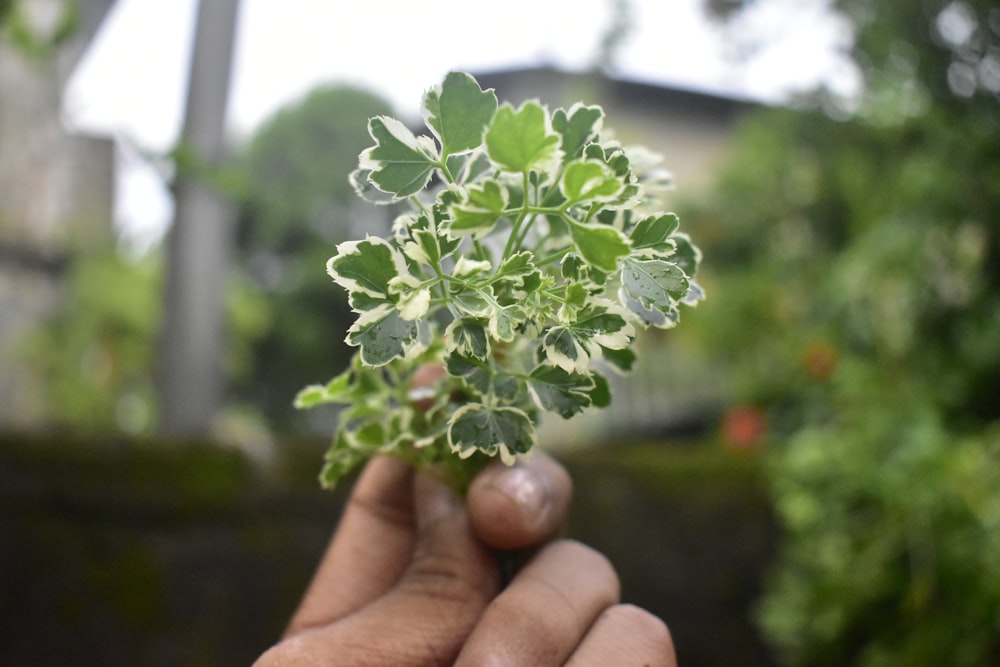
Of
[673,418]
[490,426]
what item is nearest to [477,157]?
[490,426]

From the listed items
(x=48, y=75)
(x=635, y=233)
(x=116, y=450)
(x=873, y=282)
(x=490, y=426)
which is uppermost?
(x=48, y=75)

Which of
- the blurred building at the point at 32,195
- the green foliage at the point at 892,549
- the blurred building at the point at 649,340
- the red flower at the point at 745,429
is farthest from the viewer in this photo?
the blurred building at the point at 649,340

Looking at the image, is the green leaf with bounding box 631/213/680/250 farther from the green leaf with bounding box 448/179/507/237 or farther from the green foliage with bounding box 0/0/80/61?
the green foliage with bounding box 0/0/80/61

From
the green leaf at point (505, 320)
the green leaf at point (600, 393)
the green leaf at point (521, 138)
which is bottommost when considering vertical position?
the green leaf at point (600, 393)

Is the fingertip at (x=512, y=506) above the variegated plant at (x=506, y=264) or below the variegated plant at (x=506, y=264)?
below

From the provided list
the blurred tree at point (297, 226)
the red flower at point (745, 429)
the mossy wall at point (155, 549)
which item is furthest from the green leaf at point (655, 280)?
the blurred tree at point (297, 226)

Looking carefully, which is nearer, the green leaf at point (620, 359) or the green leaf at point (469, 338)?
the green leaf at point (469, 338)

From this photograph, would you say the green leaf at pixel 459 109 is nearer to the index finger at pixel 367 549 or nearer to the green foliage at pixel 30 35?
the index finger at pixel 367 549

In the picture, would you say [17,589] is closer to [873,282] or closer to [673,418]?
[873,282]
